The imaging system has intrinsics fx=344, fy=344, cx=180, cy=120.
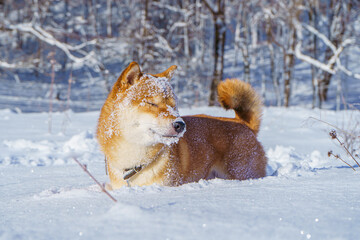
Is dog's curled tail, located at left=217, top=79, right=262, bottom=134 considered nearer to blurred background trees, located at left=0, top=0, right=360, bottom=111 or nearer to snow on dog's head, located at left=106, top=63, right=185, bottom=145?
snow on dog's head, located at left=106, top=63, right=185, bottom=145

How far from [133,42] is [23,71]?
65.2 ft

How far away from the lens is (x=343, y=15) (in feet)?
56.4

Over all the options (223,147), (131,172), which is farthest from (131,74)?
(223,147)

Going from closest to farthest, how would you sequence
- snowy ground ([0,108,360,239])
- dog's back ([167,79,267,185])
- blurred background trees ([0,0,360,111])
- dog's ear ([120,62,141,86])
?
snowy ground ([0,108,360,239]) < dog's ear ([120,62,141,86]) < dog's back ([167,79,267,185]) < blurred background trees ([0,0,360,111])

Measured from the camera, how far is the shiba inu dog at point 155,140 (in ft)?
8.43

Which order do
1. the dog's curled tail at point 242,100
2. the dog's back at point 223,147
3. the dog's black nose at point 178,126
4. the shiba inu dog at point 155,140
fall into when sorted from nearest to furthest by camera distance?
the dog's black nose at point 178,126, the shiba inu dog at point 155,140, the dog's back at point 223,147, the dog's curled tail at point 242,100

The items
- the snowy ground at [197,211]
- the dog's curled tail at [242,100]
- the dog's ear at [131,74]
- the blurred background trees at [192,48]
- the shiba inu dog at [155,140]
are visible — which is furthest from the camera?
the blurred background trees at [192,48]

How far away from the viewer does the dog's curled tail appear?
3688 millimetres

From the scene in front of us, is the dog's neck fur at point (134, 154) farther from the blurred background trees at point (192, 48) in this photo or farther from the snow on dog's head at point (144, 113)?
the blurred background trees at point (192, 48)

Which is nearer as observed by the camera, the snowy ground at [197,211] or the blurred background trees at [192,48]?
the snowy ground at [197,211]

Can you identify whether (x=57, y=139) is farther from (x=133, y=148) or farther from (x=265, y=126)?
(x=265, y=126)

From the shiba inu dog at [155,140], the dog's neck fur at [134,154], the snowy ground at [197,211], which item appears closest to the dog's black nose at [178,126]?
the shiba inu dog at [155,140]

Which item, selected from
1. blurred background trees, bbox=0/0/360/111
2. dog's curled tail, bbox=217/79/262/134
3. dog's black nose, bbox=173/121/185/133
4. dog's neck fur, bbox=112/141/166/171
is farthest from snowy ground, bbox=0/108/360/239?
blurred background trees, bbox=0/0/360/111

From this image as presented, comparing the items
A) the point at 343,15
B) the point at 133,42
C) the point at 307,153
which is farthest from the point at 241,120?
the point at 343,15
